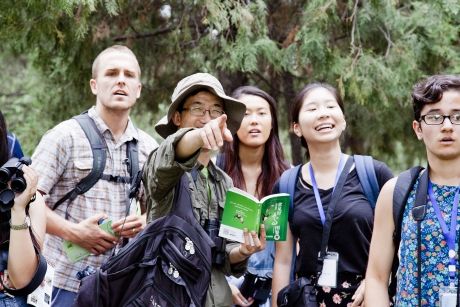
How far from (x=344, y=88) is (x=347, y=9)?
782mm

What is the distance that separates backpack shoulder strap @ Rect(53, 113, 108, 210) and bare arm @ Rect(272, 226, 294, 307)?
1.20 m

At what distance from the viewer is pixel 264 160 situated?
5.11 meters

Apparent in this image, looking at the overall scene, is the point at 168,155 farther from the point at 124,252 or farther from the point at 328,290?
the point at 328,290

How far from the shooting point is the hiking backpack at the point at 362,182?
4.05 meters

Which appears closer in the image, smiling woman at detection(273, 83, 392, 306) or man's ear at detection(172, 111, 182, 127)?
man's ear at detection(172, 111, 182, 127)

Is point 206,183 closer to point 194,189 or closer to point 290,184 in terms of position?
point 194,189

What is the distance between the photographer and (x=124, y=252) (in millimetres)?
3301

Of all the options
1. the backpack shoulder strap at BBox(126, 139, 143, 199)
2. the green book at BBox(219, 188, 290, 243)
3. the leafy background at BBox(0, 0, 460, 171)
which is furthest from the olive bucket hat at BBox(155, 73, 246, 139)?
the leafy background at BBox(0, 0, 460, 171)

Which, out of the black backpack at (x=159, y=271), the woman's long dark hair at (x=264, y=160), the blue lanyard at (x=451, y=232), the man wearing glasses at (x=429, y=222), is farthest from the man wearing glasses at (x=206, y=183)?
the woman's long dark hair at (x=264, y=160)

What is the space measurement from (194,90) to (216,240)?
2.60 ft

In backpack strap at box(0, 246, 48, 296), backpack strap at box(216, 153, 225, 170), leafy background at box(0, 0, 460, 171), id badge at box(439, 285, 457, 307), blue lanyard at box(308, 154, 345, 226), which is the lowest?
backpack strap at box(0, 246, 48, 296)

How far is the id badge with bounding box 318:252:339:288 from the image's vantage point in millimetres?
3918

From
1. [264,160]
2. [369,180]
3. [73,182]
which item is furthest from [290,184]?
[73,182]

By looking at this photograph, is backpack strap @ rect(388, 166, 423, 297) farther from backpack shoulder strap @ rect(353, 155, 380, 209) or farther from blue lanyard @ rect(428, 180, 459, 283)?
backpack shoulder strap @ rect(353, 155, 380, 209)
